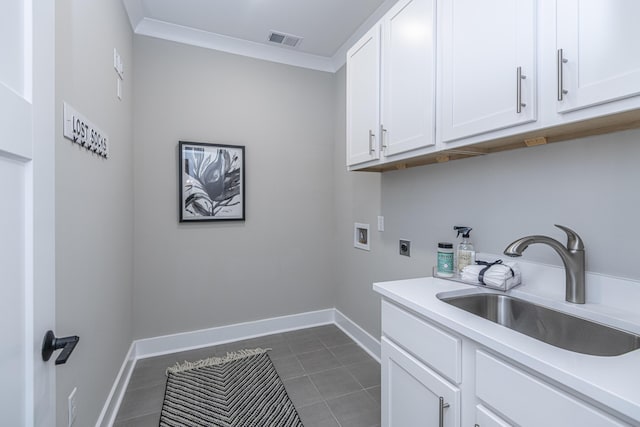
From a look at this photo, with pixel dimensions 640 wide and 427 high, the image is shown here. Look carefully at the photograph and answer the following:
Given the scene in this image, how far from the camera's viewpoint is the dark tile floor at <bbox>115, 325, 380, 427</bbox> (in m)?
1.82

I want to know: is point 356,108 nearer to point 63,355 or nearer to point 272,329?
point 63,355

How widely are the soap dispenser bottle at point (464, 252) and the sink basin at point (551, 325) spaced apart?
24cm

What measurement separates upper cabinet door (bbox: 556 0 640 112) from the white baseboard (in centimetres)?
213

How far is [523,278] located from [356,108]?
1.45 meters

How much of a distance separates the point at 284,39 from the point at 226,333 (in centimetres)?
276

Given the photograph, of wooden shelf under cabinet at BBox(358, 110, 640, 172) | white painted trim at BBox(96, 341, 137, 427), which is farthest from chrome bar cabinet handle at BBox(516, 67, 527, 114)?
white painted trim at BBox(96, 341, 137, 427)

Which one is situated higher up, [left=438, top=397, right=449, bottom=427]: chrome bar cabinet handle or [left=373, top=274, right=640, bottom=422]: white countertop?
[left=373, top=274, right=640, bottom=422]: white countertop

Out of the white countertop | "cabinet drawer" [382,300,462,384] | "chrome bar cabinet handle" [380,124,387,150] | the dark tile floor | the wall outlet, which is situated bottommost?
the dark tile floor

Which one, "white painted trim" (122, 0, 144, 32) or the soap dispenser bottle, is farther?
"white painted trim" (122, 0, 144, 32)

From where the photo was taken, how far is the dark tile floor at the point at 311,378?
182 cm

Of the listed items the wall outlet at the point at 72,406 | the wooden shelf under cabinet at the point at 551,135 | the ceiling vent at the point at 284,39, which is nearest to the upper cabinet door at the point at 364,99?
the wooden shelf under cabinet at the point at 551,135

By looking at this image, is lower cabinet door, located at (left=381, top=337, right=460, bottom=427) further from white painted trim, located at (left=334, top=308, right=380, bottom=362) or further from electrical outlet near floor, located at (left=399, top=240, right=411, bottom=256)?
white painted trim, located at (left=334, top=308, right=380, bottom=362)

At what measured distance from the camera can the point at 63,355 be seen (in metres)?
0.77

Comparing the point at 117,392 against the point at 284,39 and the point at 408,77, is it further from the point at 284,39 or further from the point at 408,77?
the point at 284,39
